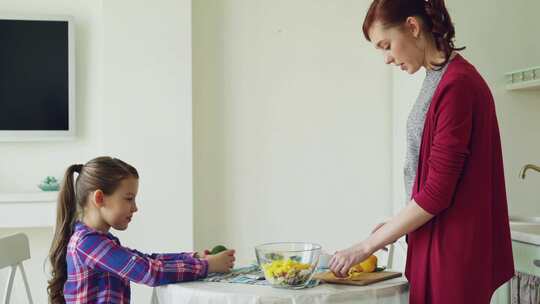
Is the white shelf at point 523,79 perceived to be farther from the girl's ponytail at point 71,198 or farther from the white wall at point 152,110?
the girl's ponytail at point 71,198

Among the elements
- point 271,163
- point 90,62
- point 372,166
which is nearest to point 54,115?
point 90,62

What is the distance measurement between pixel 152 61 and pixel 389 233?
2185 mm

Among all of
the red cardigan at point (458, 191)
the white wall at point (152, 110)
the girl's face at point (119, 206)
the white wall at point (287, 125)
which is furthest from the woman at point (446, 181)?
the white wall at point (287, 125)

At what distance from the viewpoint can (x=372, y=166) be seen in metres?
3.78

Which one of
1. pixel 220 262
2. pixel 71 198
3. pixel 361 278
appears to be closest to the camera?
pixel 361 278

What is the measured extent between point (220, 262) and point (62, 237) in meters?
0.46

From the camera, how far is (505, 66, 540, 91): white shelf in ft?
9.44

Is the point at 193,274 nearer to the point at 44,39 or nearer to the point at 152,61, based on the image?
the point at 152,61

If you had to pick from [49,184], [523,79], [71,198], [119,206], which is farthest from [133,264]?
[523,79]

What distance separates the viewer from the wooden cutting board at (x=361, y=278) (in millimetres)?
1644

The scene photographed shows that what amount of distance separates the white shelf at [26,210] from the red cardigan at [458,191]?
2273 millimetres

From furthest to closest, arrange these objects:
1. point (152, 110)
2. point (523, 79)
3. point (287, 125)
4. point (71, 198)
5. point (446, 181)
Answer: point (287, 125), point (152, 110), point (523, 79), point (71, 198), point (446, 181)

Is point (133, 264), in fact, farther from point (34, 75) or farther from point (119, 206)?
point (34, 75)

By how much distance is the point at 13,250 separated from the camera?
225 centimetres
